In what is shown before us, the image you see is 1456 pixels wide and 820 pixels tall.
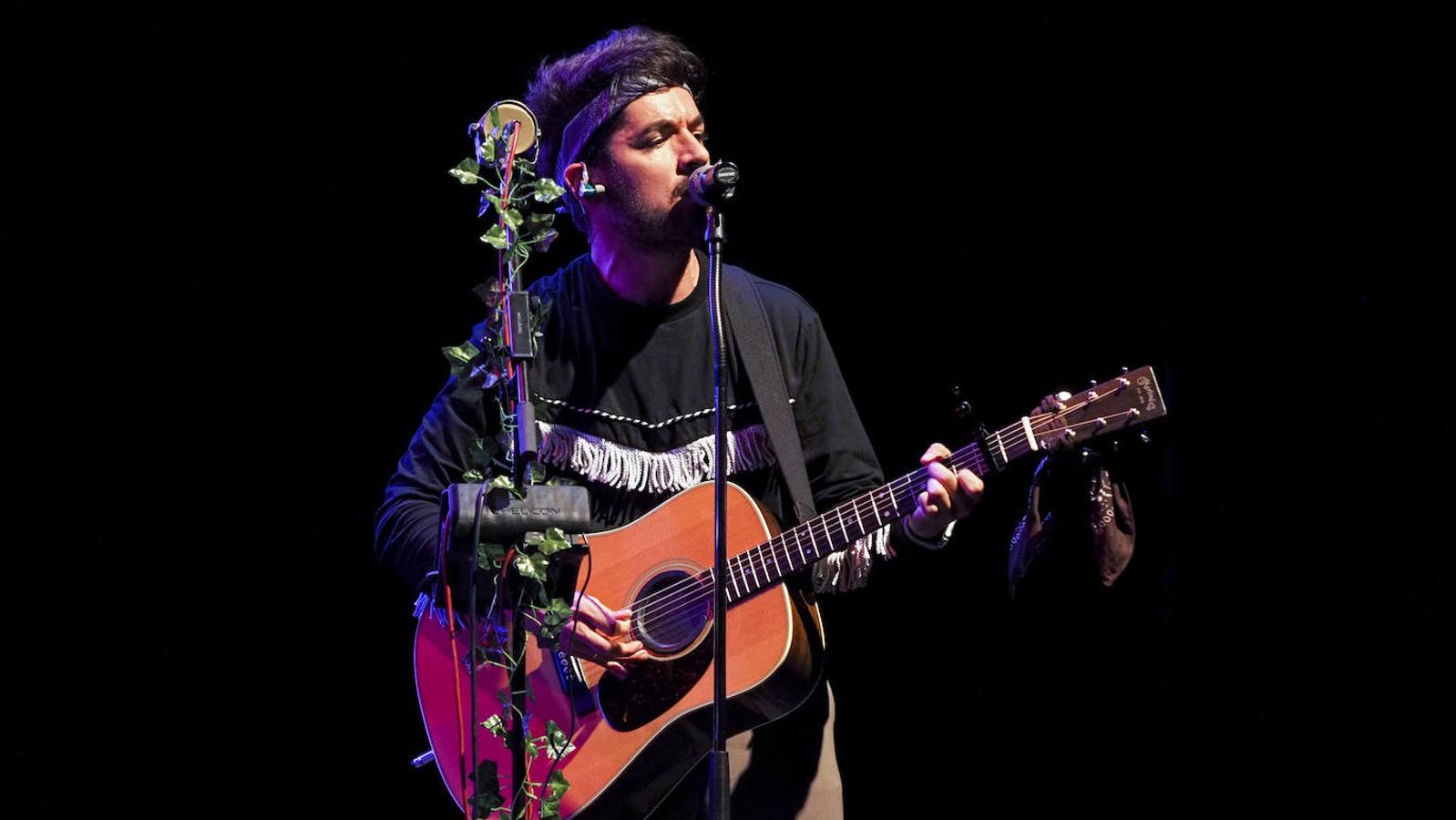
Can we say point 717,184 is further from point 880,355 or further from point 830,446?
point 880,355

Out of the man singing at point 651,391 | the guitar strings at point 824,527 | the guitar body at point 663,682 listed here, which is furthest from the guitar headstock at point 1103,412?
the guitar body at point 663,682

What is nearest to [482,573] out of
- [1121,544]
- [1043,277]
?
[1121,544]

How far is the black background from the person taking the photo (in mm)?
3371

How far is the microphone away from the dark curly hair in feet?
2.60

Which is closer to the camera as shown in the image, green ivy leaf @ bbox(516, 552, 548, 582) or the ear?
green ivy leaf @ bbox(516, 552, 548, 582)

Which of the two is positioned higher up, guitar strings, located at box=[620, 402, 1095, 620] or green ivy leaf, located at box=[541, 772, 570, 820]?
guitar strings, located at box=[620, 402, 1095, 620]

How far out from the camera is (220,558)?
354cm

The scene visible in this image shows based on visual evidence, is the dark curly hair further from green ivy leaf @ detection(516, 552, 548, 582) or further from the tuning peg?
green ivy leaf @ detection(516, 552, 548, 582)

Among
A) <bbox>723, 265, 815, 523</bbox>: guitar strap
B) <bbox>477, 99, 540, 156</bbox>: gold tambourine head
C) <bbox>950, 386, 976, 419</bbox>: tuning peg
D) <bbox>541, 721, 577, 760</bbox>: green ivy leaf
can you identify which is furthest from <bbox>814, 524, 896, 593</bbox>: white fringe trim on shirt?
<bbox>477, 99, 540, 156</bbox>: gold tambourine head

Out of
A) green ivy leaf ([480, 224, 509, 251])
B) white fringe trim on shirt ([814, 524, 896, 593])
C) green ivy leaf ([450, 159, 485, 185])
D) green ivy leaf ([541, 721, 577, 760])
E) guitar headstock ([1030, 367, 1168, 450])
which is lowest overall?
green ivy leaf ([541, 721, 577, 760])

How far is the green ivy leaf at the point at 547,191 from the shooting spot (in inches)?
81.2

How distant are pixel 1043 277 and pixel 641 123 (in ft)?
4.39

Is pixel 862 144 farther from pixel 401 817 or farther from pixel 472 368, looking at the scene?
pixel 401 817

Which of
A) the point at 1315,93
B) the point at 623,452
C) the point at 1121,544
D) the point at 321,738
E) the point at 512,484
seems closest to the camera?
the point at 512,484
